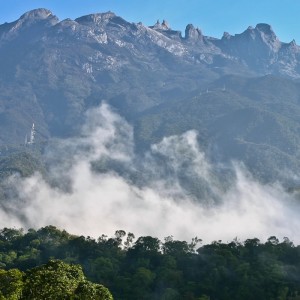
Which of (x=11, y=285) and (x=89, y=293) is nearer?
(x=89, y=293)

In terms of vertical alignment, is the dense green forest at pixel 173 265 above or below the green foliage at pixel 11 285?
above

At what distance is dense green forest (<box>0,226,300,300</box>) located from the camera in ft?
275

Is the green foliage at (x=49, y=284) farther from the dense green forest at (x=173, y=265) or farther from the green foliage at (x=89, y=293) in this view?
the dense green forest at (x=173, y=265)

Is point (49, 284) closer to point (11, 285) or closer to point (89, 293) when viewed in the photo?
point (89, 293)

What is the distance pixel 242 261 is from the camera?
94062 millimetres

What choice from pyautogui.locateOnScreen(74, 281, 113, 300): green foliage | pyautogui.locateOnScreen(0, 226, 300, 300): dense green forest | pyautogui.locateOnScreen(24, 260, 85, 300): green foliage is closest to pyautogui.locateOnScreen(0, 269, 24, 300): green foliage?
pyautogui.locateOnScreen(24, 260, 85, 300): green foliage

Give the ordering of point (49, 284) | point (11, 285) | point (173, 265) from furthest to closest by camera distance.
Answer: point (173, 265) < point (11, 285) < point (49, 284)

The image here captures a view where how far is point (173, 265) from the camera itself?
96625 millimetres

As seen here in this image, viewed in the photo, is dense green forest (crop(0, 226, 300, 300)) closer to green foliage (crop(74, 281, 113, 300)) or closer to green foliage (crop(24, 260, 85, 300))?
green foliage (crop(24, 260, 85, 300))

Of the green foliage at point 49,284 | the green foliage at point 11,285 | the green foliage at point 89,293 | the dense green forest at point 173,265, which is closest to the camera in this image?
the green foliage at point 49,284

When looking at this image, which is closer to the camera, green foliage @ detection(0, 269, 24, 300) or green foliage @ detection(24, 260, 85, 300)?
green foliage @ detection(24, 260, 85, 300)

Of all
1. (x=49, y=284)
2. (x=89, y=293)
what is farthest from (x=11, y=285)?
(x=89, y=293)

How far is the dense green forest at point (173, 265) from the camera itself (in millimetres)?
83812

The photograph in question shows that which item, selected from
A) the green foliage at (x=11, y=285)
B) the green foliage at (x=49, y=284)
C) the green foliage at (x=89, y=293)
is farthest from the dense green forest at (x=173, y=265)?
the green foliage at (x=89, y=293)
